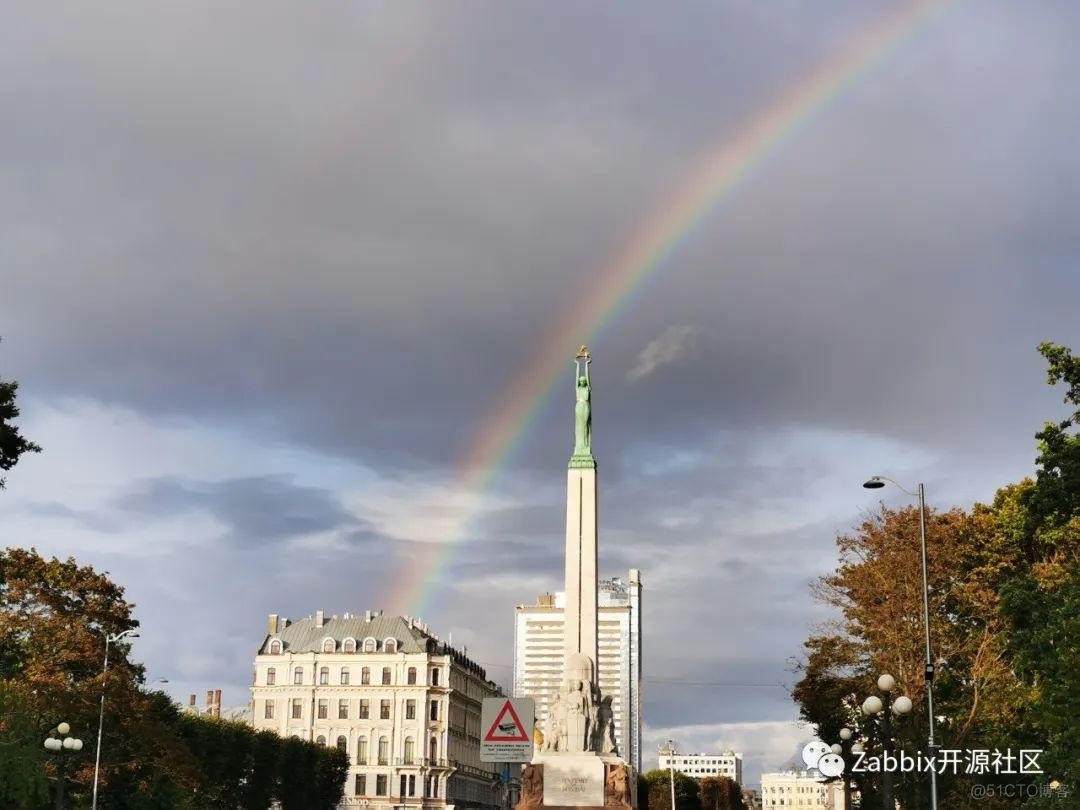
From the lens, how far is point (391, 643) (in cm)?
14212

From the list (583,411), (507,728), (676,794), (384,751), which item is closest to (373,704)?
(384,751)

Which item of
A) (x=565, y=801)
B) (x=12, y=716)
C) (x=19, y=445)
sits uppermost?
(x=19, y=445)

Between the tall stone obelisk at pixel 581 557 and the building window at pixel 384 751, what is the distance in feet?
266

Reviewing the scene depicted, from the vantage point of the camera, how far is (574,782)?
55.0 metres

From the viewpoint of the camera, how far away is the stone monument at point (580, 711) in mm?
54906

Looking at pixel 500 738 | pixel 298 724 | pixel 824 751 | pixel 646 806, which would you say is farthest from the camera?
pixel 646 806

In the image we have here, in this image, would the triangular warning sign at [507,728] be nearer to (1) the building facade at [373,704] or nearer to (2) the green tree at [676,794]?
(1) the building facade at [373,704]

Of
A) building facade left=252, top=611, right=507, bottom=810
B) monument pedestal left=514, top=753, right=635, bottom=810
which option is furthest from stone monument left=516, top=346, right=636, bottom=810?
building facade left=252, top=611, right=507, bottom=810

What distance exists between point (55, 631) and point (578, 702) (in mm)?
23738

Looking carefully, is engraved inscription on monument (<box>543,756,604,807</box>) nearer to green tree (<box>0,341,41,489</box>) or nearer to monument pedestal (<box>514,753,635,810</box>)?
monument pedestal (<box>514,753,635,810</box>)

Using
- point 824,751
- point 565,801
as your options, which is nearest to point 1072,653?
point 824,751

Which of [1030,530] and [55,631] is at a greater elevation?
[1030,530]

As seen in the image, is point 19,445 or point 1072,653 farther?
point 1072,653

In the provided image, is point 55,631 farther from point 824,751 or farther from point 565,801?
point 824,751
